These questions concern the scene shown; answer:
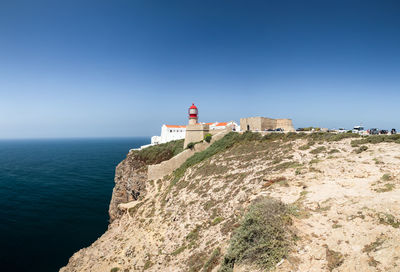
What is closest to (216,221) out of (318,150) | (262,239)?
(262,239)

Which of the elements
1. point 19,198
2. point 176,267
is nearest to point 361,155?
point 176,267

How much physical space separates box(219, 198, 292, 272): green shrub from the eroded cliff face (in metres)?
22.9

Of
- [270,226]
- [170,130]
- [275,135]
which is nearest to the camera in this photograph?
[270,226]

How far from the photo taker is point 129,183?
33.4m

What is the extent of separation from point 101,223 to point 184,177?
69.4ft

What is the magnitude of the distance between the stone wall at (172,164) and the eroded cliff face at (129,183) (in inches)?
85.5

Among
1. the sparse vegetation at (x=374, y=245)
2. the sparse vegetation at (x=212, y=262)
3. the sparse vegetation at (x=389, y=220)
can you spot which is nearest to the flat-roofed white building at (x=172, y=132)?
the sparse vegetation at (x=212, y=262)

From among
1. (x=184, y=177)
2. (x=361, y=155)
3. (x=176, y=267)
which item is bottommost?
(x=176, y=267)

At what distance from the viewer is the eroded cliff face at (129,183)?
31.1 meters

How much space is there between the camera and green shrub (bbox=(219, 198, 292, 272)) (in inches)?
280

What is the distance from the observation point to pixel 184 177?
25.2m

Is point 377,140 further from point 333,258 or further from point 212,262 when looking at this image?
point 212,262

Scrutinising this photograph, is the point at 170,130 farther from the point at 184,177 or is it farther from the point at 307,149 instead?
the point at 307,149

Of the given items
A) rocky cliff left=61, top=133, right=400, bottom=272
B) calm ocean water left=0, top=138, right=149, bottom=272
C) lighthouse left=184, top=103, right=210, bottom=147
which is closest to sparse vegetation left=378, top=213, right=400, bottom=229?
rocky cliff left=61, top=133, right=400, bottom=272
